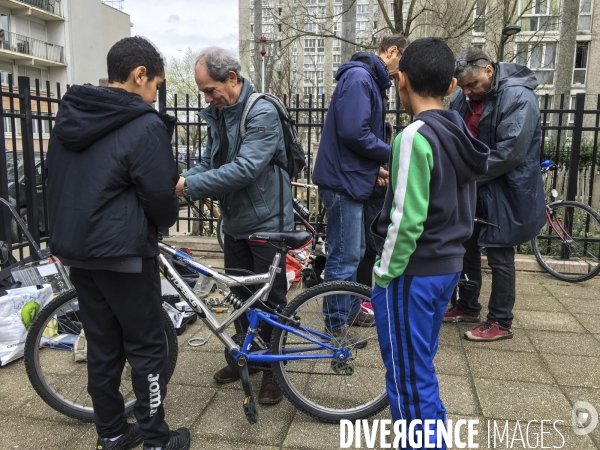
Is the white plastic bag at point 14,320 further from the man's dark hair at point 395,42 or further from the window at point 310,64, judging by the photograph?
the window at point 310,64

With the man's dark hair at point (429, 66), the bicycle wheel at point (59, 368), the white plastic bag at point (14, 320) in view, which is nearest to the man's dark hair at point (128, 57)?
the man's dark hair at point (429, 66)

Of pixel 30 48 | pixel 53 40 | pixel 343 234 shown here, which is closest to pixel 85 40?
pixel 53 40

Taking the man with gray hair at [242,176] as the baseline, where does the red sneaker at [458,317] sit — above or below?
below

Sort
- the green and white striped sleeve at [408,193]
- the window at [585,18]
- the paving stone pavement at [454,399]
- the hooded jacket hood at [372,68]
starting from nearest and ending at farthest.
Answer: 1. the green and white striped sleeve at [408,193]
2. the paving stone pavement at [454,399]
3. the hooded jacket hood at [372,68]
4. the window at [585,18]

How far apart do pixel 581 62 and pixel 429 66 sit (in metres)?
31.9

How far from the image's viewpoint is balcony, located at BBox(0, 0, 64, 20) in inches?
1151

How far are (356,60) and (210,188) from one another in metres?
1.49

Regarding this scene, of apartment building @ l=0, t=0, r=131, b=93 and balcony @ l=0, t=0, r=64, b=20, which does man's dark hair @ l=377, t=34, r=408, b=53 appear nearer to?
apartment building @ l=0, t=0, r=131, b=93

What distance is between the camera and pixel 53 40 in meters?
33.0

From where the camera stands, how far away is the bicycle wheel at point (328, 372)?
2734 millimetres

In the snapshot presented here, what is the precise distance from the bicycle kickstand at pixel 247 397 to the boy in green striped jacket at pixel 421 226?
865 mm

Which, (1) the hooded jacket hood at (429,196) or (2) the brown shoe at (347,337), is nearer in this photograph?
(1) the hooded jacket hood at (429,196)

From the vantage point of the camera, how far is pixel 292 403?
2.78 m

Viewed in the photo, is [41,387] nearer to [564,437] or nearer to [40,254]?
[40,254]
